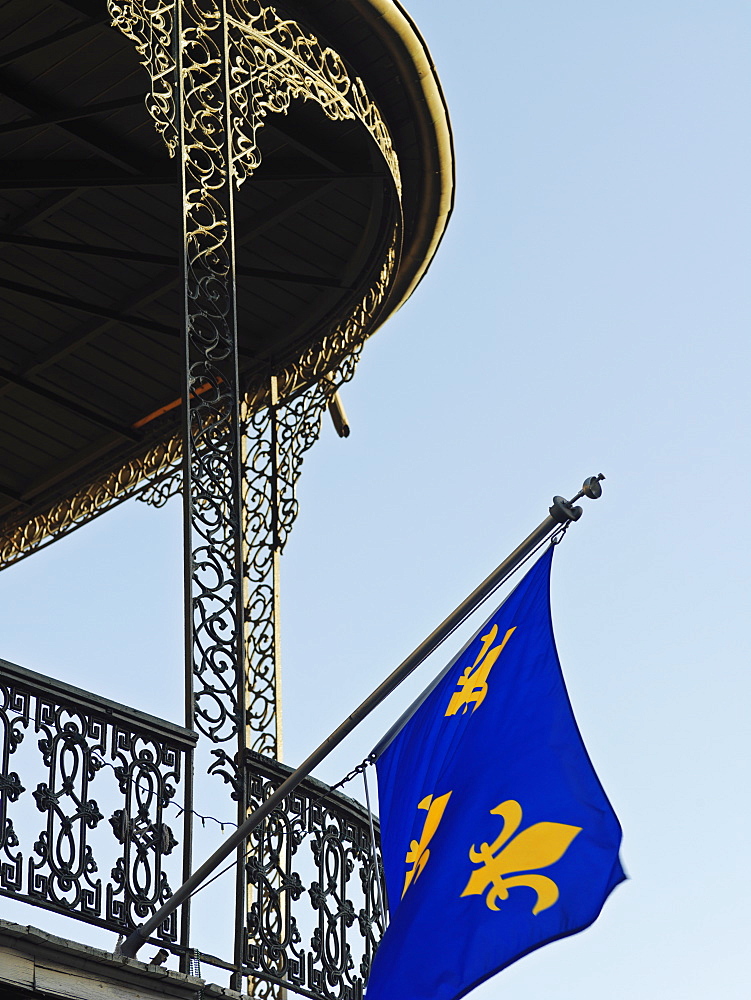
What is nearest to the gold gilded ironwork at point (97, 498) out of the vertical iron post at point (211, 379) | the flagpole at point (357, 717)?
the vertical iron post at point (211, 379)

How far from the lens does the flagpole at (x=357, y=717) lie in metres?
6.33

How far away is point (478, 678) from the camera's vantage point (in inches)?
242

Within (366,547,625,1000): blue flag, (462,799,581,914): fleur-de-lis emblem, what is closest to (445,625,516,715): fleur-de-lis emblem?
(366,547,625,1000): blue flag

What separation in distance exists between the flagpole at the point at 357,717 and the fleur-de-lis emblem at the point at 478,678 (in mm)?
231

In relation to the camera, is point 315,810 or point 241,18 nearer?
point 315,810

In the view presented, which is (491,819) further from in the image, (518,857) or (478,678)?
(478,678)

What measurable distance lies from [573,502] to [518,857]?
147 centimetres

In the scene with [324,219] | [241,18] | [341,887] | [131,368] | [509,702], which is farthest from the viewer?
[131,368]

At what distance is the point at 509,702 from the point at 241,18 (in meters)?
4.38

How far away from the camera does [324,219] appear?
33.4ft

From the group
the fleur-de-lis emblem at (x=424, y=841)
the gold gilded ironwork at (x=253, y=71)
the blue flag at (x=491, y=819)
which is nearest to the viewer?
the blue flag at (x=491, y=819)

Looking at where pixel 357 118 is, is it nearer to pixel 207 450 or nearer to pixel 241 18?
pixel 241 18

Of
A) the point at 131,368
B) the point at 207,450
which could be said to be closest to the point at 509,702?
the point at 207,450

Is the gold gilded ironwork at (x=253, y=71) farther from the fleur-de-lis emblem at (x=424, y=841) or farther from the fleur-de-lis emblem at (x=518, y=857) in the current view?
the fleur-de-lis emblem at (x=518, y=857)
